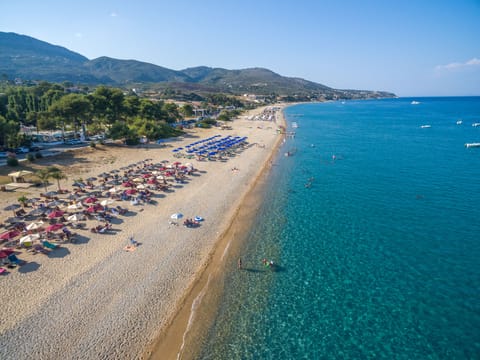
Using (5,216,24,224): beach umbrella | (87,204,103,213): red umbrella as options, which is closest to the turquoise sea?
(87,204,103,213): red umbrella

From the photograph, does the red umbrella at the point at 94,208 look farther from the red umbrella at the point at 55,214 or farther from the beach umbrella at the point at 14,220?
the beach umbrella at the point at 14,220

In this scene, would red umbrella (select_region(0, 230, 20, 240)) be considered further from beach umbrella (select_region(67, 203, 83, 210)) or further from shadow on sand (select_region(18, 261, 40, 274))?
beach umbrella (select_region(67, 203, 83, 210))

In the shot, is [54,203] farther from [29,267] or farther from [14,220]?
[29,267]

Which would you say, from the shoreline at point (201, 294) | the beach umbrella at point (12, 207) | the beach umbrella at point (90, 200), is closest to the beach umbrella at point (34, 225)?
the beach umbrella at point (12, 207)

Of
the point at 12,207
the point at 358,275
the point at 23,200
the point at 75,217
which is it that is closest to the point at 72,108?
the point at 23,200

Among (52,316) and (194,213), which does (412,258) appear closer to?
(194,213)

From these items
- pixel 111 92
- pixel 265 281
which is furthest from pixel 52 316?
pixel 111 92

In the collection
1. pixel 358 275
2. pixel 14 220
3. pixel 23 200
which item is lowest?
pixel 358 275
